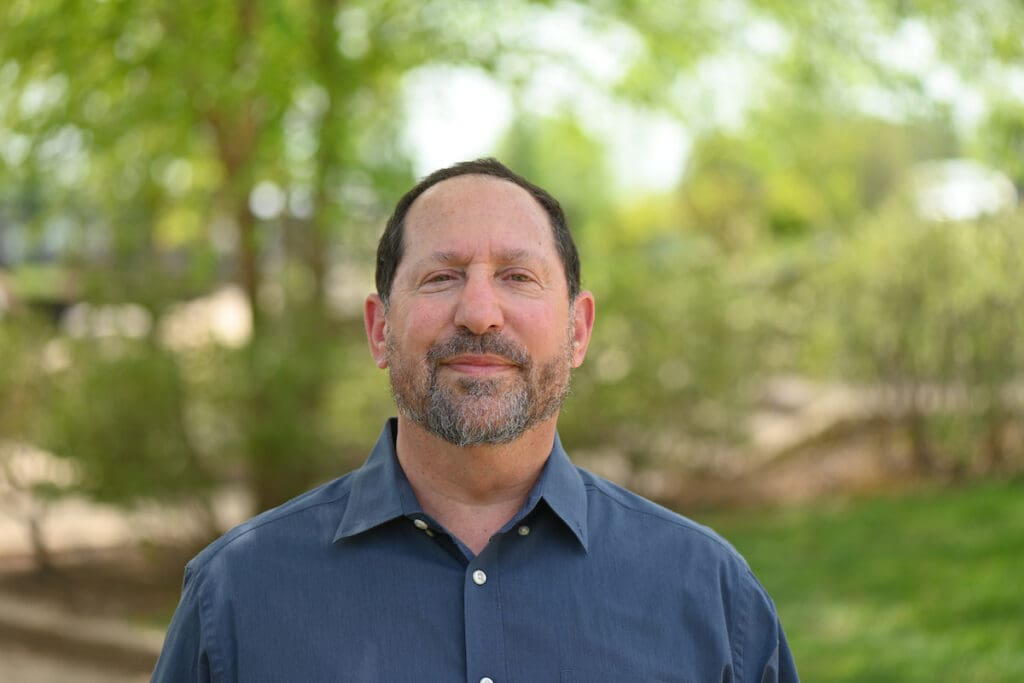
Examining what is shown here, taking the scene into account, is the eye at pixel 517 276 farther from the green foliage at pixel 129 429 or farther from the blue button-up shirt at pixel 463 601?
the green foliage at pixel 129 429

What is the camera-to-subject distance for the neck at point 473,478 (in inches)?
90.1

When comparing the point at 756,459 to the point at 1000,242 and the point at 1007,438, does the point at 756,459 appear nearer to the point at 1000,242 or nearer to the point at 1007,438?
the point at 1007,438

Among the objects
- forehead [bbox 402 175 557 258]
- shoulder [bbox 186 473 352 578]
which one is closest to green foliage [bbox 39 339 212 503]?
shoulder [bbox 186 473 352 578]

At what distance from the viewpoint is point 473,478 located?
2301mm

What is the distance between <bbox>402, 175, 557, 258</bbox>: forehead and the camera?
7.63ft

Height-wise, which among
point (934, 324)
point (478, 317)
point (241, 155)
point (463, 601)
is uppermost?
point (241, 155)

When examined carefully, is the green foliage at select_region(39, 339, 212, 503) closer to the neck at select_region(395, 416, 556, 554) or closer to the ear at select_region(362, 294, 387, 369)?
the ear at select_region(362, 294, 387, 369)

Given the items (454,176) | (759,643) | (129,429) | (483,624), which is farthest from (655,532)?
(129,429)

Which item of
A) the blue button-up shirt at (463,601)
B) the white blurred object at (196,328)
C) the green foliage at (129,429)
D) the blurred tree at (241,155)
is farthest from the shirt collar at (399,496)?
the white blurred object at (196,328)

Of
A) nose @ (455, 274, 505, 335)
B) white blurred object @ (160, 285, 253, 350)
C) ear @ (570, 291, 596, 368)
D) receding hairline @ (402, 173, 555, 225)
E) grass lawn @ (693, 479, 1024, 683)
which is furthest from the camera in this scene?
white blurred object @ (160, 285, 253, 350)

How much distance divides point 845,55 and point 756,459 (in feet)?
14.2

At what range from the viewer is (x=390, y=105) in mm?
10383

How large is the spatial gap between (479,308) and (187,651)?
789mm

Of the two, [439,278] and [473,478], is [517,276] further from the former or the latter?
[473,478]
